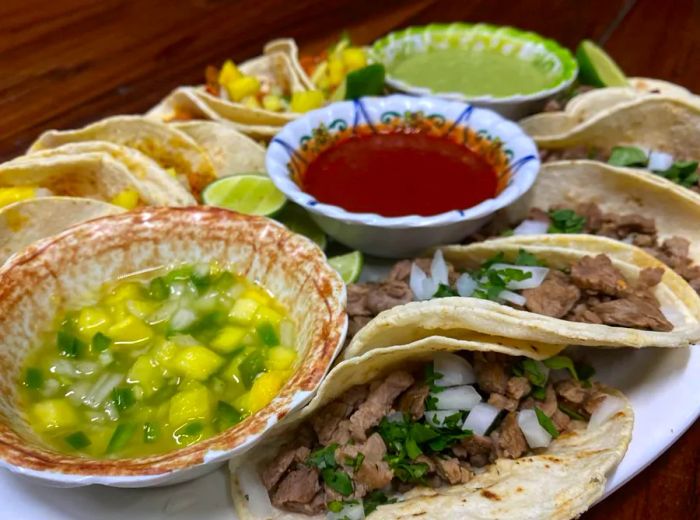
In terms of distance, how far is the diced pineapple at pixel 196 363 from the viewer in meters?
2.12

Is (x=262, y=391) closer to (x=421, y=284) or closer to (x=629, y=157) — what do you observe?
(x=421, y=284)

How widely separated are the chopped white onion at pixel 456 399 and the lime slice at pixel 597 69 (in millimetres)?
2828

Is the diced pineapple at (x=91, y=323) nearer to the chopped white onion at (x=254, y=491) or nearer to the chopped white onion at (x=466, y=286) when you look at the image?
the chopped white onion at (x=254, y=491)

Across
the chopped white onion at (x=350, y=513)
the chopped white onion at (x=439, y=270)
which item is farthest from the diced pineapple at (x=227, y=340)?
the chopped white onion at (x=439, y=270)

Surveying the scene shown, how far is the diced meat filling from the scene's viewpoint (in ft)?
6.39

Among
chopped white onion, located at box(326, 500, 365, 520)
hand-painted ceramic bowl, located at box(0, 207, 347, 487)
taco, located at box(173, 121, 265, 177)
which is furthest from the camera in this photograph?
taco, located at box(173, 121, 265, 177)

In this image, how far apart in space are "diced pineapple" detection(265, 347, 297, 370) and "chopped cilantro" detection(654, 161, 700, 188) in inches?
83.2

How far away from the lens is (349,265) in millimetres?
2748

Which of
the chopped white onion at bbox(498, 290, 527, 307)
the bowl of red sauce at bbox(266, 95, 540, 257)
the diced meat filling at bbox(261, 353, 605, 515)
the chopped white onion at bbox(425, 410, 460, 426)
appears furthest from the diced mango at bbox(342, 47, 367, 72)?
the chopped white onion at bbox(425, 410, 460, 426)

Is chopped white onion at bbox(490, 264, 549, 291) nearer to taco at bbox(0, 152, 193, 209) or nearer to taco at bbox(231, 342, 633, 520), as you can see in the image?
taco at bbox(231, 342, 633, 520)

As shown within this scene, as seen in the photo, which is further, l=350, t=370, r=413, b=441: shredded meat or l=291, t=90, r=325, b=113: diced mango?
l=291, t=90, r=325, b=113: diced mango

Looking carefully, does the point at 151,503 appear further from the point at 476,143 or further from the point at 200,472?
the point at 476,143

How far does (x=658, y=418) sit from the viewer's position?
2.11 m

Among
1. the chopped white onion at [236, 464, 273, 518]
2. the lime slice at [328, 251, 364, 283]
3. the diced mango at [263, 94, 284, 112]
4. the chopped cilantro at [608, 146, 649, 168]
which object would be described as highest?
the chopped cilantro at [608, 146, 649, 168]
